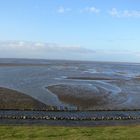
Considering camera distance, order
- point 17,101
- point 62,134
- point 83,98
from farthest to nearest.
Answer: point 83,98 → point 17,101 → point 62,134

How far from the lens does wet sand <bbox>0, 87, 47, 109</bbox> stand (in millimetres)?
40825

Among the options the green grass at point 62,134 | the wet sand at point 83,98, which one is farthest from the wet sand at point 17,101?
the green grass at point 62,134

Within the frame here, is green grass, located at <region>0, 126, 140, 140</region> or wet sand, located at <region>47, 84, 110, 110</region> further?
wet sand, located at <region>47, 84, 110, 110</region>

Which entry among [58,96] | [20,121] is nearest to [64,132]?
[20,121]

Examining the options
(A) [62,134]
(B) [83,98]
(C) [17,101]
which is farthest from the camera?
(B) [83,98]

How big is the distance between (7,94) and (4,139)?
2903 centimetres

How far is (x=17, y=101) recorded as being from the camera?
43.9m

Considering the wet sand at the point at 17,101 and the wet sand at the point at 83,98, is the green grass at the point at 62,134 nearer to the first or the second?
the wet sand at the point at 17,101

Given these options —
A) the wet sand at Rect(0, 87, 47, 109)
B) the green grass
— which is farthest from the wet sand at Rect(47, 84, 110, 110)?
the green grass

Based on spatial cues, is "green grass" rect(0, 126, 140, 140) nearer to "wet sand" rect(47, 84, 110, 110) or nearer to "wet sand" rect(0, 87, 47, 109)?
"wet sand" rect(0, 87, 47, 109)

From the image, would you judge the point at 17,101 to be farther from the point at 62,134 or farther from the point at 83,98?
the point at 62,134

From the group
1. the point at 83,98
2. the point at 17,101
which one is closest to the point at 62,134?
the point at 17,101

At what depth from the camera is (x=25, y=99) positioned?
45156 mm

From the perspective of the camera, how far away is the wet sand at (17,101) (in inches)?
1607
